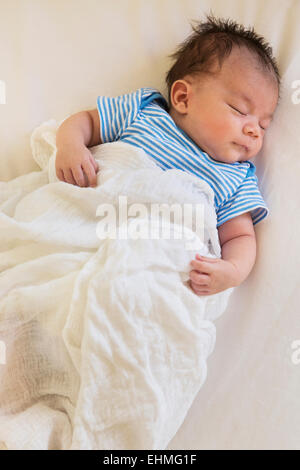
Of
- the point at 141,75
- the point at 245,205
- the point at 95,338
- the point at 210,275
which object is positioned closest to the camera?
the point at 95,338

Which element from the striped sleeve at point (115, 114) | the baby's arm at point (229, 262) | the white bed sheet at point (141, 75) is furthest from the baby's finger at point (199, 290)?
the striped sleeve at point (115, 114)

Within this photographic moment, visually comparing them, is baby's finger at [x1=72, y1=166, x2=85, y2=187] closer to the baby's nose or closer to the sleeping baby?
the sleeping baby

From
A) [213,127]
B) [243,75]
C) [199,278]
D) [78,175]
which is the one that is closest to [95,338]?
[199,278]

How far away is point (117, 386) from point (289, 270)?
37 cm

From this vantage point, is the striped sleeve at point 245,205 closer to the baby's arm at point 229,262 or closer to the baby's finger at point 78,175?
the baby's arm at point 229,262

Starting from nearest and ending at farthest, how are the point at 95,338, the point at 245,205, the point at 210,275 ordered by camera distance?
1. the point at 95,338
2. the point at 210,275
3. the point at 245,205

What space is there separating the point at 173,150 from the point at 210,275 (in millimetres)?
270

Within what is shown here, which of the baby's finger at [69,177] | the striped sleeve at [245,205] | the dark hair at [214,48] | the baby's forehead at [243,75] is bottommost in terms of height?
the striped sleeve at [245,205]

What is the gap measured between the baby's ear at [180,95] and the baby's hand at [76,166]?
0.72ft

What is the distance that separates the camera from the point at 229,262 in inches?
30.2

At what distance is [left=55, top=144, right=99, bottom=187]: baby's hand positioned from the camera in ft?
2.68

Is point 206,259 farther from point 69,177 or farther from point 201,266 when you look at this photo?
point 69,177

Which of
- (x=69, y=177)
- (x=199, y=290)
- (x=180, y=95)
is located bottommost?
(x=199, y=290)

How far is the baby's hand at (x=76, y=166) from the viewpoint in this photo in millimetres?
816
